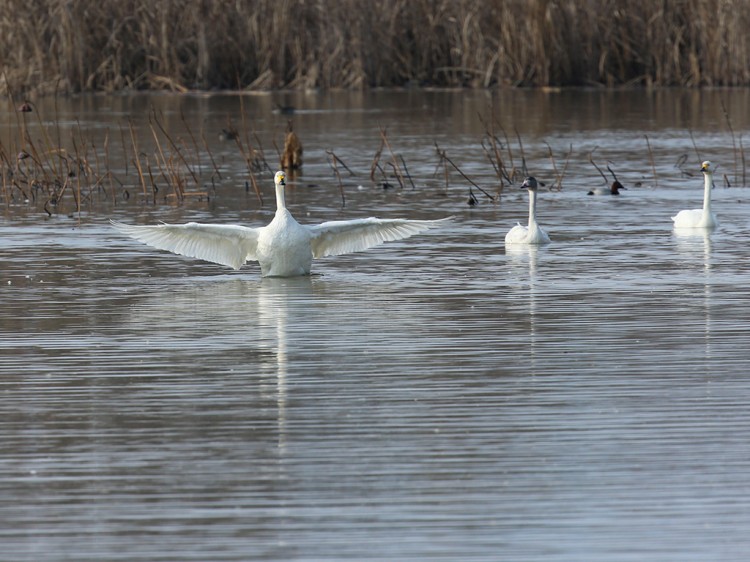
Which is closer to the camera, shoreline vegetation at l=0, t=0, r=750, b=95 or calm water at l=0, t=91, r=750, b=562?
calm water at l=0, t=91, r=750, b=562

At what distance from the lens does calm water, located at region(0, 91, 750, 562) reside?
584 centimetres

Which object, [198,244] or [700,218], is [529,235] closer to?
[700,218]

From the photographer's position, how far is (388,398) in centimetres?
778

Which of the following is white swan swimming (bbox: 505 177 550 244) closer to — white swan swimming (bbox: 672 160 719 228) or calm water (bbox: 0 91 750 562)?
calm water (bbox: 0 91 750 562)

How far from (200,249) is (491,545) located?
6.93 m

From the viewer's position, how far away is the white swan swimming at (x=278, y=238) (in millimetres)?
11906

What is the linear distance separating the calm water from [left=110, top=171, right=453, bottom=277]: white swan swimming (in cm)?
19

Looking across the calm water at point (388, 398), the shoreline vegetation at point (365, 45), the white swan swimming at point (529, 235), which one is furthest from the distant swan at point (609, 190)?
the shoreline vegetation at point (365, 45)

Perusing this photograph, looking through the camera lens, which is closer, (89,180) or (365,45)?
(89,180)

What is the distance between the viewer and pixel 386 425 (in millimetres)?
7238

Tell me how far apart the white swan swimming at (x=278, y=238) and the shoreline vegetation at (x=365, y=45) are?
59.3ft

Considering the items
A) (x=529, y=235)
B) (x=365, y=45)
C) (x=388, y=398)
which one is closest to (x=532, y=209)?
(x=529, y=235)

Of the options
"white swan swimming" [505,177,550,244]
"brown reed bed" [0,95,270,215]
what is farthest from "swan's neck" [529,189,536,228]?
"brown reed bed" [0,95,270,215]

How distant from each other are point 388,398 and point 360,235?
4709 millimetres
